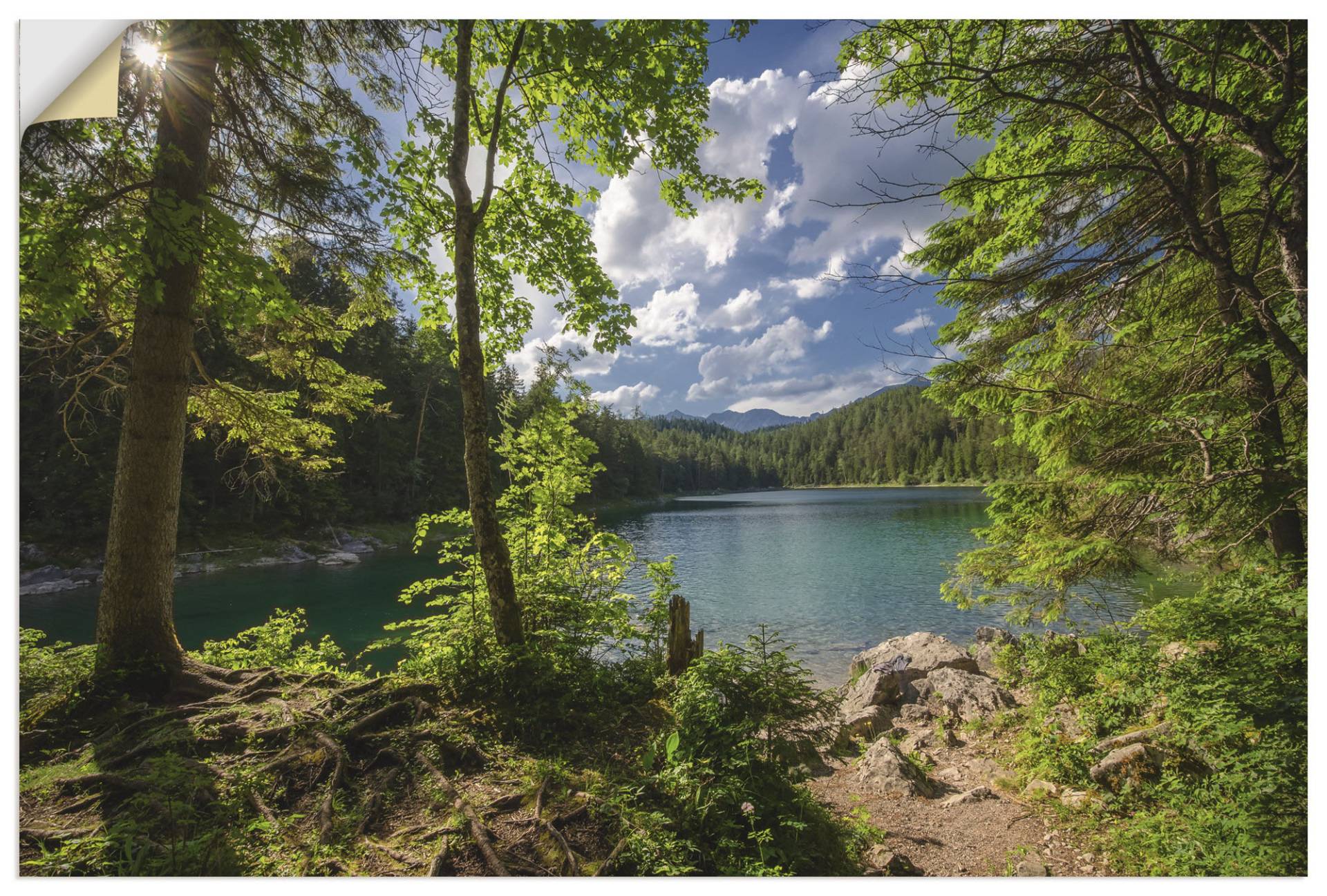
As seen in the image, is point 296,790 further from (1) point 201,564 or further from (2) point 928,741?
(1) point 201,564

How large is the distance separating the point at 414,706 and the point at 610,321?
3424 mm

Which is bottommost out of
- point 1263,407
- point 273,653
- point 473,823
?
point 273,653

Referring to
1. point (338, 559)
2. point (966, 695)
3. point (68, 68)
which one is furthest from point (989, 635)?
point (338, 559)

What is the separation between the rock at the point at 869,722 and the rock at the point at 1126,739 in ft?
9.12

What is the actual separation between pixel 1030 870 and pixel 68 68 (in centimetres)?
683

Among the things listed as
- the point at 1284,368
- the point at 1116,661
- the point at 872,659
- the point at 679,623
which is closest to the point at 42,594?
the point at 679,623

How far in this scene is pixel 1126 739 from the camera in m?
3.55

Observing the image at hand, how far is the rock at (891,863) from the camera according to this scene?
2658 mm

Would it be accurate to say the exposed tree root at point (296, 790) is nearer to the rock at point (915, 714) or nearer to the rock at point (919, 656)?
the rock at point (915, 714)

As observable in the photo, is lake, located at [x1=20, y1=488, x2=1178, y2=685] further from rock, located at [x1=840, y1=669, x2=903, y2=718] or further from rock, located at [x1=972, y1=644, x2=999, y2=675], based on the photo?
rock, located at [x1=972, y1=644, x2=999, y2=675]

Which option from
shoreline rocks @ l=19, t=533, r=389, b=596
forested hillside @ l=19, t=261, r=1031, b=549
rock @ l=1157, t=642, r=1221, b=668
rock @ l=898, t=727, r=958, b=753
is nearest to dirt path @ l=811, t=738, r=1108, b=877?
rock @ l=898, t=727, r=958, b=753

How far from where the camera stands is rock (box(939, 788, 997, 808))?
3.82 meters

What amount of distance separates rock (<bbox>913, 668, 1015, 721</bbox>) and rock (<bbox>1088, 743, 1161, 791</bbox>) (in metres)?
2.99
